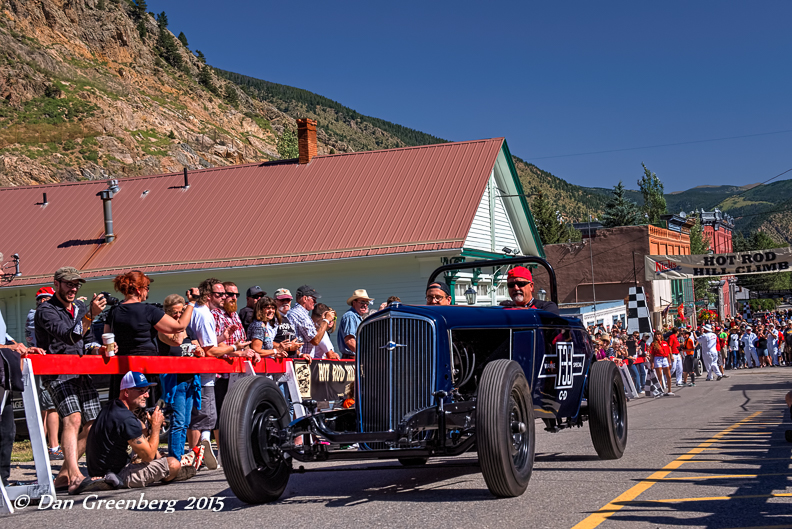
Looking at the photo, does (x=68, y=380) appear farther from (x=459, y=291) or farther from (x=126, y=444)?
(x=459, y=291)

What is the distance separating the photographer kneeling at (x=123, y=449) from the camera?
7117 millimetres

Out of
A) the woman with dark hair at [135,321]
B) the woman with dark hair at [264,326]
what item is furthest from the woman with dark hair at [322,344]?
the woman with dark hair at [135,321]

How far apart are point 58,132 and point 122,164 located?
18.9 ft

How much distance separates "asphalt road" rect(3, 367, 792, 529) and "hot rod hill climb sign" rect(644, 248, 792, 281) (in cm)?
2156

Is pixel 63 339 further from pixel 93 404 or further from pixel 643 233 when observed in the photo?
pixel 643 233

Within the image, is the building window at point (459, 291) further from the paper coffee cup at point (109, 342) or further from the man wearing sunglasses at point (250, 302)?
the paper coffee cup at point (109, 342)

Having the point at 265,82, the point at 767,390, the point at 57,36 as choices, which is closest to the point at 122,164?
the point at 57,36

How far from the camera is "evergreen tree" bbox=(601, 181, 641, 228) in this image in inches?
2968

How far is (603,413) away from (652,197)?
224 ft

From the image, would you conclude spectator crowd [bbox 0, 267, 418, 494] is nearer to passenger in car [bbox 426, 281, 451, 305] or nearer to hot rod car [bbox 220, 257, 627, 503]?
hot rod car [bbox 220, 257, 627, 503]

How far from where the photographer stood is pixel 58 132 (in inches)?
2386

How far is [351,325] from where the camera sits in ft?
36.3

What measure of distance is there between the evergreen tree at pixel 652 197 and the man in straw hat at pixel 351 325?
2495 inches

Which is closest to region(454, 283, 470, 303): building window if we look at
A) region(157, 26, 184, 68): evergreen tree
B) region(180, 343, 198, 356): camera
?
region(180, 343, 198, 356): camera
